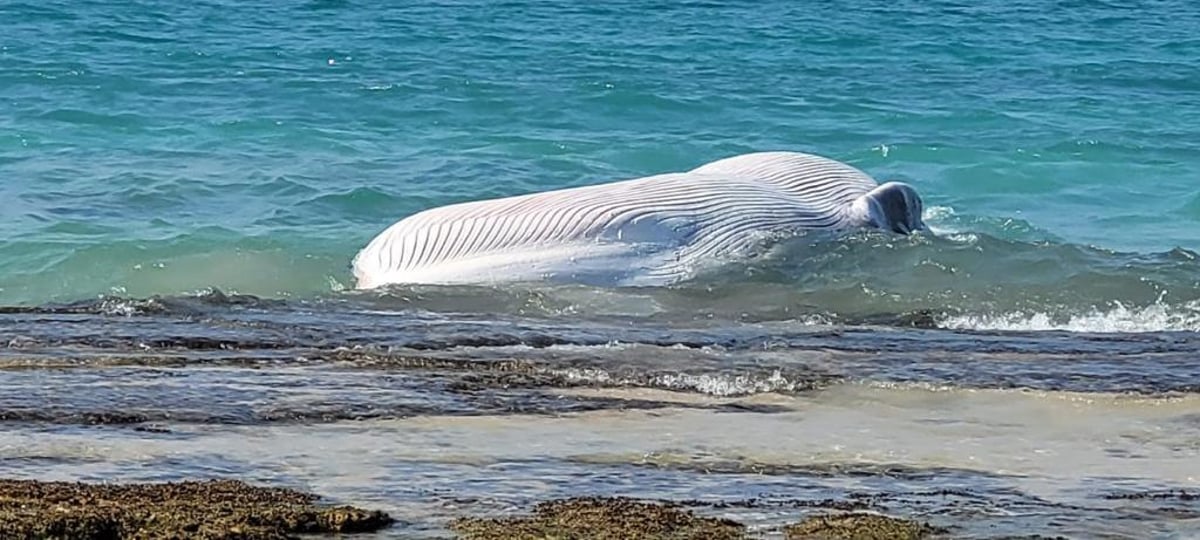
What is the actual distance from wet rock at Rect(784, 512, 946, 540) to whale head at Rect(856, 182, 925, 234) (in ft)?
24.4

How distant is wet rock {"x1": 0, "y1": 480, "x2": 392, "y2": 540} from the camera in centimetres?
499

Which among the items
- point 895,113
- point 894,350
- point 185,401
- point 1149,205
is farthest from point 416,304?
point 895,113

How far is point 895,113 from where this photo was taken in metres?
23.1

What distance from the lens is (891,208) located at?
42.3 feet

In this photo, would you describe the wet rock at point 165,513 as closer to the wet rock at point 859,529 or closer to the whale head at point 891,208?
the wet rock at point 859,529

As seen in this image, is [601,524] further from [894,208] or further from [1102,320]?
[894,208]

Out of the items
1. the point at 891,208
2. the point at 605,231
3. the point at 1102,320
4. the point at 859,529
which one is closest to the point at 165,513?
the point at 859,529

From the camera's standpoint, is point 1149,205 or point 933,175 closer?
point 1149,205

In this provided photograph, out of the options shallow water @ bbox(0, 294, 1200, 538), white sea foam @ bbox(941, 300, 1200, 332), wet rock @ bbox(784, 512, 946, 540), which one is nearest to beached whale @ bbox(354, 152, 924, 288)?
shallow water @ bbox(0, 294, 1200, 538)

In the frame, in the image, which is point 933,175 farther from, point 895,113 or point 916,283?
point 916,283

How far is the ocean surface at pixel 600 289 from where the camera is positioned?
6.36 meters

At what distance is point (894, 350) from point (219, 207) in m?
8.63

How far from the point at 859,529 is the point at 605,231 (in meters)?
6.58

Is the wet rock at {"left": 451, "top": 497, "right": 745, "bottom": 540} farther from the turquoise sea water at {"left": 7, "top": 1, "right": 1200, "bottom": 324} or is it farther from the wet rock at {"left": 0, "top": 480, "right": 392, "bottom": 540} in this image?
the turquoise sea water at {"left": 7, "top": 1, "right": 1200, "bottom": 324}
